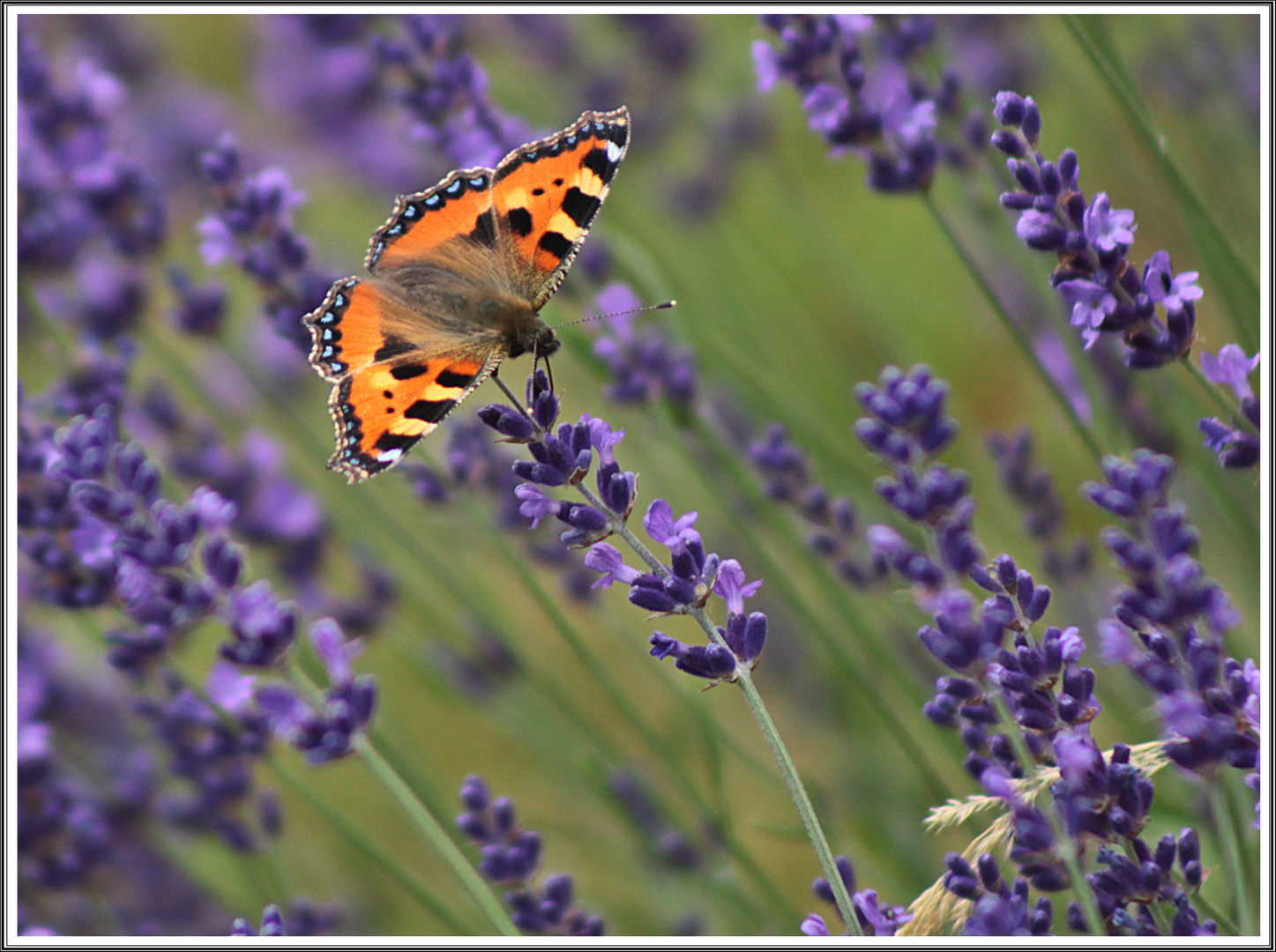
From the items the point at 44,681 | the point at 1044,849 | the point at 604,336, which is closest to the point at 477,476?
the point at 604,336

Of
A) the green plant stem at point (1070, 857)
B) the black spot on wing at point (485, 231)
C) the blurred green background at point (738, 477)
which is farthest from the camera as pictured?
the blurred green background at point (738, 477)

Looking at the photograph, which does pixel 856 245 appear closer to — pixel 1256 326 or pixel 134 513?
pixel 1256 326

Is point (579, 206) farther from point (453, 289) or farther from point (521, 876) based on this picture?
point (521, 876)

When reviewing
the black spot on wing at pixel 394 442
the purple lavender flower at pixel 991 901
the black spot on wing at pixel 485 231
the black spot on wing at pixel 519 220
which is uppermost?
the black spot on wing at pixel 485 231

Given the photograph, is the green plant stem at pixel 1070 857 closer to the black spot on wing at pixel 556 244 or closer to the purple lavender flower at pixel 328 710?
the purple lavender flower at pixel 328 710

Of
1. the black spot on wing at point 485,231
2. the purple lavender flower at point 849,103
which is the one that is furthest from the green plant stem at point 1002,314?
the black spot on wing at point 485,231

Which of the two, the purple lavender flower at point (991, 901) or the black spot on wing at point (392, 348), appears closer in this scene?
the purple lavender flower at point (991, 901)
